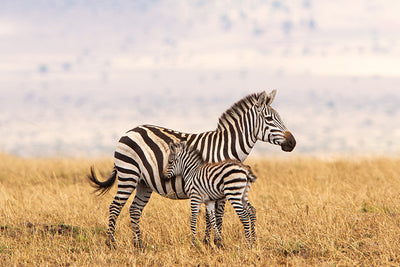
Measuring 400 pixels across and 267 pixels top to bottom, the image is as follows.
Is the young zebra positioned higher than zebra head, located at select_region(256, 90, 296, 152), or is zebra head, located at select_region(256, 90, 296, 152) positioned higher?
zebra head, located at select_region(256, 90, 296, 152)

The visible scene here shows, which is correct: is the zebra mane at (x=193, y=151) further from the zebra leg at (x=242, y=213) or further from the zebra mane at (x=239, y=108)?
the zebra leg at (x=242, y=213)

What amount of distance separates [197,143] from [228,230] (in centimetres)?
177

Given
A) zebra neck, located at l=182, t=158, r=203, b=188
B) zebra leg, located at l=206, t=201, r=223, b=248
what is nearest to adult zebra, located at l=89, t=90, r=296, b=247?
zebra neck, located at l=182, t=158, r=203, b=188

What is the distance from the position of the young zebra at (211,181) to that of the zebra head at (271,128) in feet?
2.63

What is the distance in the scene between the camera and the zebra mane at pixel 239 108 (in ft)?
26.2

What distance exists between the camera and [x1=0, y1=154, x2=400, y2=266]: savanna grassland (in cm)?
688

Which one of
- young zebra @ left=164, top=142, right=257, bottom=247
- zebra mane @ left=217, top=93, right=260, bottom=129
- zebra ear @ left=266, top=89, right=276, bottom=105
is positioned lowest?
young zebra @ left=164, top=142, right=257, bottom=247

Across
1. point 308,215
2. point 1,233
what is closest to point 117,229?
point 1,233

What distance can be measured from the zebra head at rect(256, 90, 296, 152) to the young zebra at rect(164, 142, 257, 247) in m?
0.80

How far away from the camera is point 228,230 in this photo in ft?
27.9

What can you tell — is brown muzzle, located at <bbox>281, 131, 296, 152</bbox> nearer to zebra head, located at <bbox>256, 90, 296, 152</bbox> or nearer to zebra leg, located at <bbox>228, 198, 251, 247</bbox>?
zebra head, located at <bbox>256, 90, 296, 152</bbox>

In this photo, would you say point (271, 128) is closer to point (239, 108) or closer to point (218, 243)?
point (239, 108)

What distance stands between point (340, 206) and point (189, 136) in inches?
147

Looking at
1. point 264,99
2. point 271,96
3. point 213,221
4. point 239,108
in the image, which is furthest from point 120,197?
point 271,96
